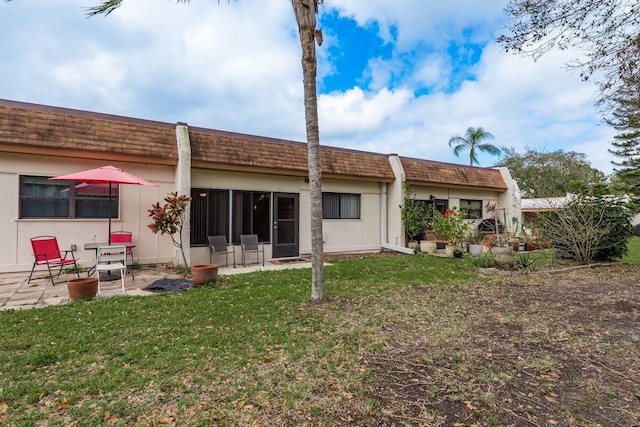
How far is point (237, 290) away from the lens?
5879 millimetres

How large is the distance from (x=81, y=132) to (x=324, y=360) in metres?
7.59

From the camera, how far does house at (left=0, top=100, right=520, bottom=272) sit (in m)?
7.13

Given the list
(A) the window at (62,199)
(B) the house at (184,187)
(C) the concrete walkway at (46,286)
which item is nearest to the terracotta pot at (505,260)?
(B) the house at (184,187)

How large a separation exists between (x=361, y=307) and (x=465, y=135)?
887 inches

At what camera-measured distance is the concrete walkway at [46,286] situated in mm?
5058

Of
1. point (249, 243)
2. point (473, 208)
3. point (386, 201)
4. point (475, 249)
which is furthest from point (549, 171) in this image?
point (249, 243)

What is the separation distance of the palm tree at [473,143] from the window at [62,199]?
22227mm

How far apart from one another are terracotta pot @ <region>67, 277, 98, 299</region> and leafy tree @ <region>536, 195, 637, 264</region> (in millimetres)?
10708

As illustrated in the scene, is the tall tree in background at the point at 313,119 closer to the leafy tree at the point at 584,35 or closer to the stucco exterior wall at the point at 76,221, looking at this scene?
the leafy tree at the point at 584,35

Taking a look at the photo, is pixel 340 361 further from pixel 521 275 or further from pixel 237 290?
pixel 521 275

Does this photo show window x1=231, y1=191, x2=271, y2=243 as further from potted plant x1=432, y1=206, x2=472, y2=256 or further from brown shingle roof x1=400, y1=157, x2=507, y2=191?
potted plant x1=432, y1=206, x2=472, y2=256

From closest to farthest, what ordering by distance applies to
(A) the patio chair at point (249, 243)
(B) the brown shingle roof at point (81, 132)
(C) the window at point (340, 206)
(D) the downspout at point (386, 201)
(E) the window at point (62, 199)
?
(B) the brown shingle roof at point (81, 132)
(E) the window at point (62, 199)
(A) the patio chair at point (249, 243)
(C) the window at point (340, 206)
(D) the downspout at point (386, 201)

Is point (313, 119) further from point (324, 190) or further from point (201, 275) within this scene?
point (324, 190)

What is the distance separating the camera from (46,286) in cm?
612
